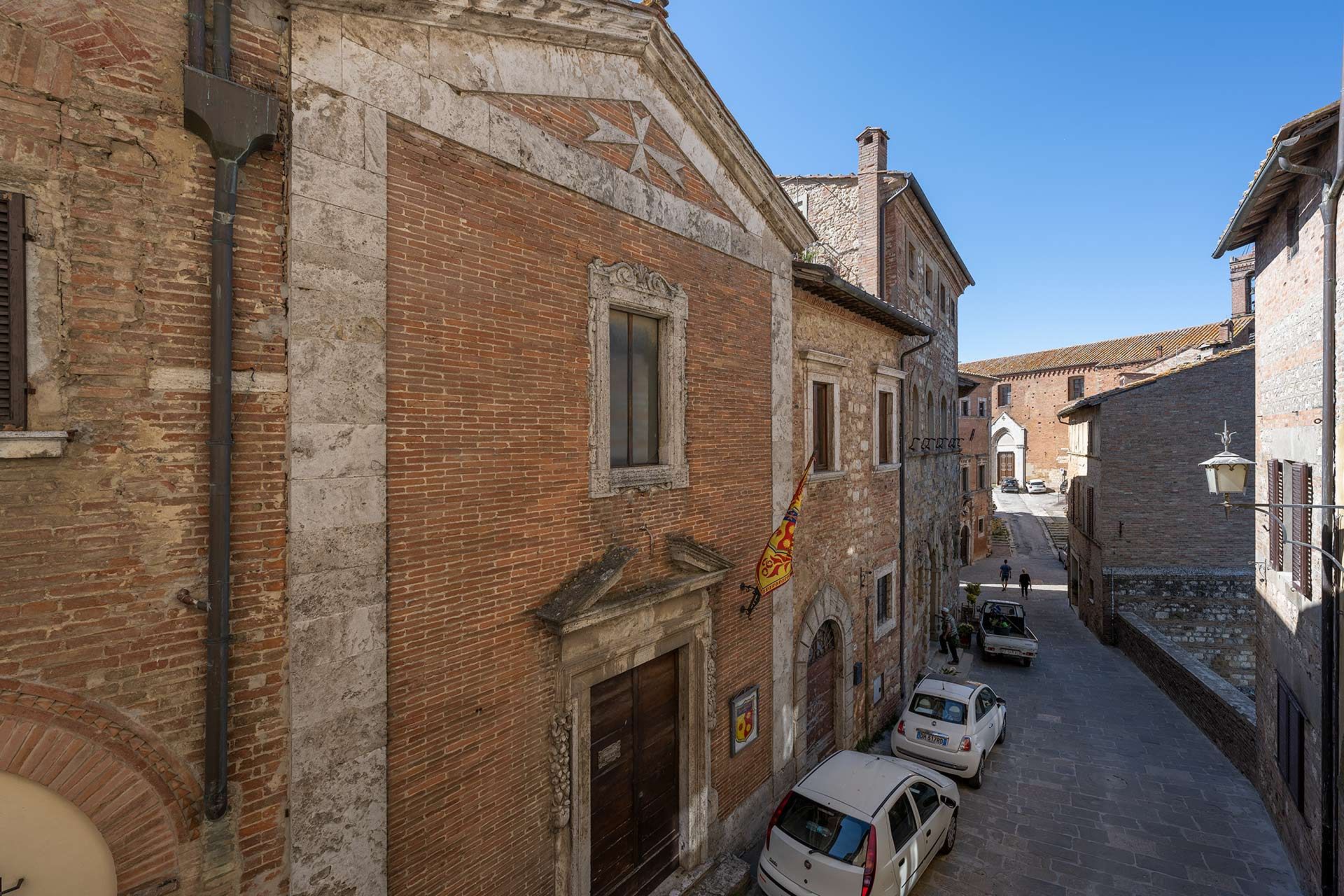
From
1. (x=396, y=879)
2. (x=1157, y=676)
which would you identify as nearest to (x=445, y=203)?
(x=396, y=879)

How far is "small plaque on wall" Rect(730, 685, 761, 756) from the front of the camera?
793 cm

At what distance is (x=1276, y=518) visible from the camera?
9.00 m

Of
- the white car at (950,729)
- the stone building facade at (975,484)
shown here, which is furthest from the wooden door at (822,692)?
the stone building facade at (975,484)

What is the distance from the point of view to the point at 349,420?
4.24 m

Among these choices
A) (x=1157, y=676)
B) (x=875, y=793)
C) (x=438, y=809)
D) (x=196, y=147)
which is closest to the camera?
(x=196, y=147)

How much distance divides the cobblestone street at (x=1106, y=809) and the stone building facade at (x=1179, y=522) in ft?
16.0

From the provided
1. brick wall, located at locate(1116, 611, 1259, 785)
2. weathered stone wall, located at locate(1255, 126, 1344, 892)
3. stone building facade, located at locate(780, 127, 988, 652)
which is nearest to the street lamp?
weathered stone wall, located at locate(1255, 126, 1344, 892)

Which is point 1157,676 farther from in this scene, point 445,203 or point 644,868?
point 445,203

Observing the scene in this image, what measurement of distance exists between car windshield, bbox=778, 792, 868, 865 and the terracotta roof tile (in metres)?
33.9

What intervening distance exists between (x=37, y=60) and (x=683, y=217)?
5453mm

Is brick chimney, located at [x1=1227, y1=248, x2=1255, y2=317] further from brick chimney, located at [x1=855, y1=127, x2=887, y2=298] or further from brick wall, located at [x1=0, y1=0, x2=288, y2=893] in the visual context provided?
brick wall, located at [x1=0, y1=0, x2=288, y2=893]

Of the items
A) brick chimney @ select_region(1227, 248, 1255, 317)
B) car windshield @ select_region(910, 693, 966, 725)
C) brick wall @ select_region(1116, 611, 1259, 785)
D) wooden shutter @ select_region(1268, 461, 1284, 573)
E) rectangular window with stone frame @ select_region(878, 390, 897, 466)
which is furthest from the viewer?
brick chimney @ select_region(1227, 248, 1255, 317)

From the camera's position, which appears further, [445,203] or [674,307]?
[674,307]

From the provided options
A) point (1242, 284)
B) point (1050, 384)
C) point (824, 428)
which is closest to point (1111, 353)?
point (1050, 384)
